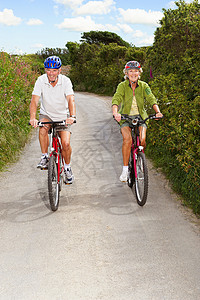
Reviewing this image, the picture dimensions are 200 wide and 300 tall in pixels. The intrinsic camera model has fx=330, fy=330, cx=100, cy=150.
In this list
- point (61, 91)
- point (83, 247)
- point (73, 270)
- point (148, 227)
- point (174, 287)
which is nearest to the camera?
point (174, 287)

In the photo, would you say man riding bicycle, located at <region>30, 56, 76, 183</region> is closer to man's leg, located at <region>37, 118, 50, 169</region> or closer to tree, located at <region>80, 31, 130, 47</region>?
man's leg, located at <region>37, 118, 50, 169</region>

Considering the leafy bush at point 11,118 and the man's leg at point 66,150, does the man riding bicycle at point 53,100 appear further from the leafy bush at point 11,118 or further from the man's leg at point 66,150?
the leafy bush at point 11,118

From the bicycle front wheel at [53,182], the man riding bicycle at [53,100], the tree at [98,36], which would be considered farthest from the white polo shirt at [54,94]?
the tree at [98,36]

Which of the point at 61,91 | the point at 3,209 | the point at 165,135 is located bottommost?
the point at 3,209

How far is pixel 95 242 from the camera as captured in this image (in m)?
4.15

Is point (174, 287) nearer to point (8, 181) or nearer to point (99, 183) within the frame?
point (99, 183)

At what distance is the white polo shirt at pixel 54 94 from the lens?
5066 mm

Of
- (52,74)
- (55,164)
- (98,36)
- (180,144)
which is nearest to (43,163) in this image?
(55,164)

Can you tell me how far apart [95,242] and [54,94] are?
7.65 feet

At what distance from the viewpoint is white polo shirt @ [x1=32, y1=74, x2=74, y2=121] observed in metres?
5.07

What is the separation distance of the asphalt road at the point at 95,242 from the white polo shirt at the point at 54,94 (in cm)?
147

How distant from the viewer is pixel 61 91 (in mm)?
5117

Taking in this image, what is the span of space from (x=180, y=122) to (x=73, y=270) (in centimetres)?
358

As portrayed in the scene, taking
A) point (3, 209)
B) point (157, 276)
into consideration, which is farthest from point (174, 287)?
point (3, 209)
